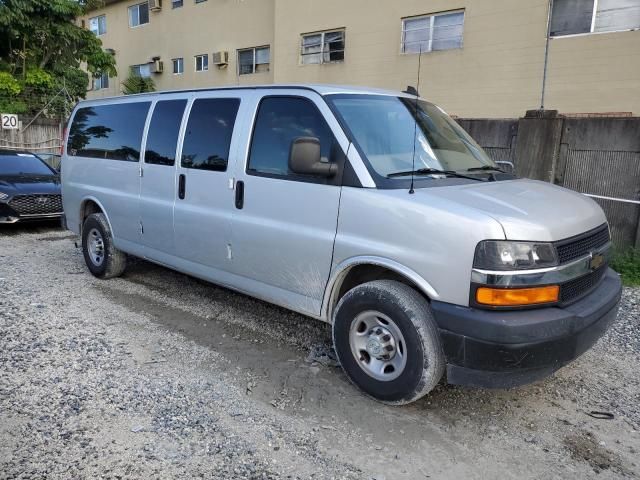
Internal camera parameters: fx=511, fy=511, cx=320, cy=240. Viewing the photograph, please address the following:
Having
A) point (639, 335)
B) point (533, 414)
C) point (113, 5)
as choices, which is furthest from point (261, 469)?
point (113, 5)

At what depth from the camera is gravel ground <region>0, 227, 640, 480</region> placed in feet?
9.26

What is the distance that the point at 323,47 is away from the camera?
51.2 feet

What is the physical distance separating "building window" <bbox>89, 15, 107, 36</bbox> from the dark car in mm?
18641

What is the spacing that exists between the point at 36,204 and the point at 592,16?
37.9ft

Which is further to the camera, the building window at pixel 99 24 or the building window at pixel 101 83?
the building window at pixel 101 83

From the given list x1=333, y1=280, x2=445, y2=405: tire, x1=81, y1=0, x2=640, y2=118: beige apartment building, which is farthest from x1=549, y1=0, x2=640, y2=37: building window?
x1=333, y1=280, x2=445, y2=405: tire

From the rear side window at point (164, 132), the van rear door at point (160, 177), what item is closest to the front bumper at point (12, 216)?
the van rear door at point (160, 177)

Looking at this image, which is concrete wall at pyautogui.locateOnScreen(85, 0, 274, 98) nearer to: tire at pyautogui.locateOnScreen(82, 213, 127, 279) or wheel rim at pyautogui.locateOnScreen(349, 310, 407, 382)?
tire at pyautogui.locateOnScreen(82, 213, 127, 279)

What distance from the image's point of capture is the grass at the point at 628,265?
621 centimetres

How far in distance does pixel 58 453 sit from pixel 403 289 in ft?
7.21

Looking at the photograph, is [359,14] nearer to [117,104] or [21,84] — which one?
[117,104]

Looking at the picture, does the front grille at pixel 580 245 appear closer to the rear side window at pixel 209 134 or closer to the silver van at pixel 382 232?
the silver van at pixel 382 232

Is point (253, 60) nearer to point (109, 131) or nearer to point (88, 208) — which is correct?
point (88, 208)

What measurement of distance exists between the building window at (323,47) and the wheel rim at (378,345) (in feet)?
42.9
